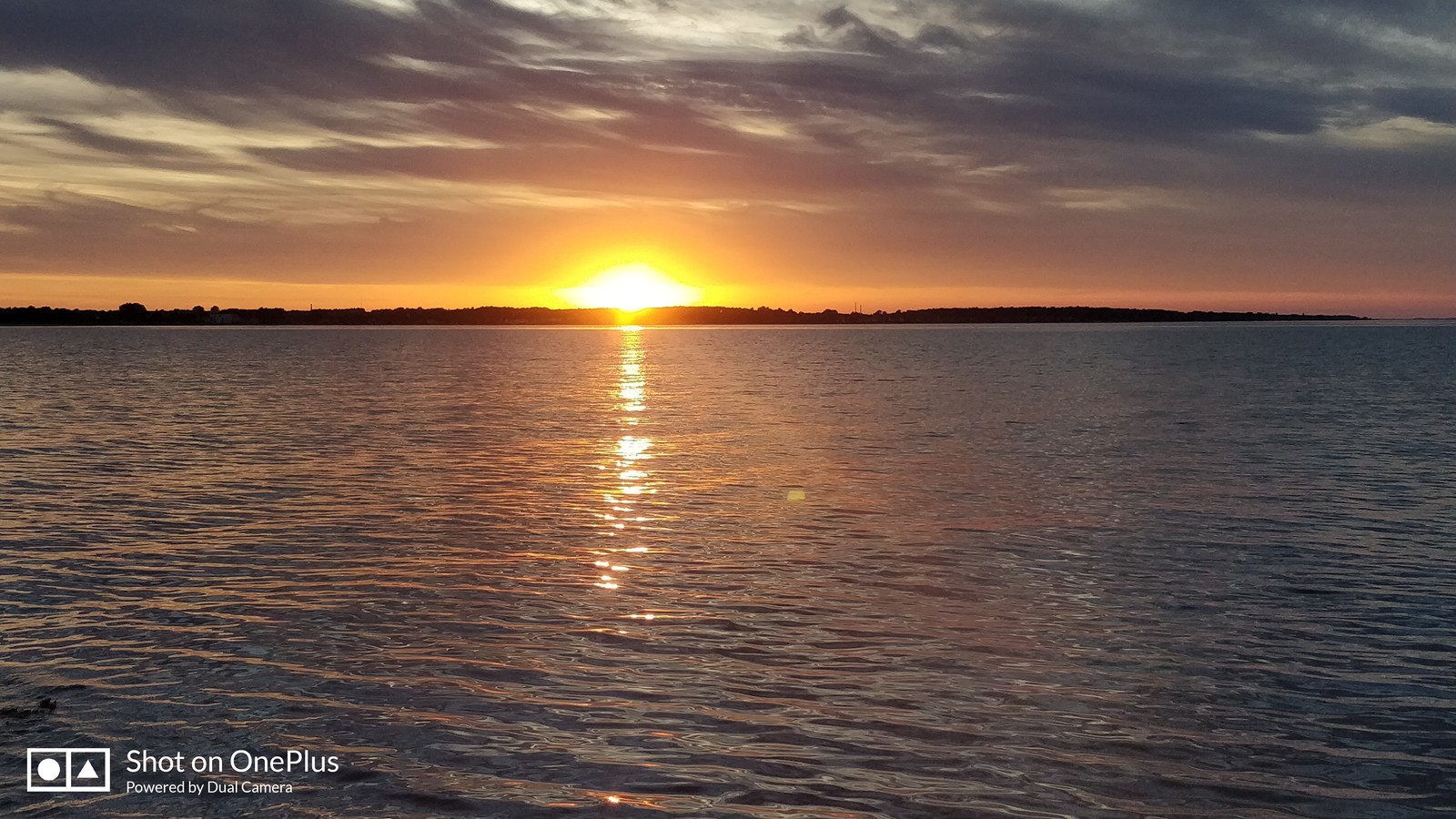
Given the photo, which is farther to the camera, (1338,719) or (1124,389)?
(1124,389)

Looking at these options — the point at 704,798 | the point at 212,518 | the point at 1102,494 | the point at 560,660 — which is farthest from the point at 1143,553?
the point at 212,518

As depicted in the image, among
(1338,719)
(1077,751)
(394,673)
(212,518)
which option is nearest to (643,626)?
(394,673)

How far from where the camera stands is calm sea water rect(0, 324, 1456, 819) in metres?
10.3

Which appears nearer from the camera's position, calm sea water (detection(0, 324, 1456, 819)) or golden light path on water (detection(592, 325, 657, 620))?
calm sea water (detection(0, 324, 1456, 819))

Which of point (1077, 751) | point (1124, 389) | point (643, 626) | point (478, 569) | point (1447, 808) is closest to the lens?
point (1447, 808)

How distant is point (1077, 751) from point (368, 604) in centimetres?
1060

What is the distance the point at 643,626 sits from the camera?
50.3 ft

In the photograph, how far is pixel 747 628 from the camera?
50.1 feet

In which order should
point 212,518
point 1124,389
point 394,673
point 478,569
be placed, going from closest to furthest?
point 394,673
point 478,569
point 212,518
point 1124,389

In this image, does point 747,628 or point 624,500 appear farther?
point 624,500

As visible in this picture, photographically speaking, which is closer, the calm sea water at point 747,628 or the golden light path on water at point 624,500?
the calm sea water at point 747,628

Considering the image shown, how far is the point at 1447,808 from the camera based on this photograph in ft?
32.0

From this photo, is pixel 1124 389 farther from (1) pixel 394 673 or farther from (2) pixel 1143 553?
(1) pixel 394 673

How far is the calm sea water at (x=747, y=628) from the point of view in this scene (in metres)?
10.3
